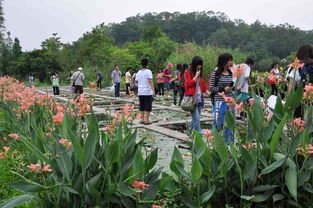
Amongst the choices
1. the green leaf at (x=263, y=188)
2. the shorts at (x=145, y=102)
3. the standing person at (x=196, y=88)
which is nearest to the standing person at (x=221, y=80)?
the standing person at (x=196, y=88)

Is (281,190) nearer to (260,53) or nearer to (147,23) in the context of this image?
(260,53)

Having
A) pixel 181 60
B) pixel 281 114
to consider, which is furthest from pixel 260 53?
pixel 281 114

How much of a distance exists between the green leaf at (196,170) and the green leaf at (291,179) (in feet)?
1.87

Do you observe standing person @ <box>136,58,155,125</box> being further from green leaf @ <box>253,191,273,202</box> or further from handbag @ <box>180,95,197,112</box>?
green leaf @ <box>253,191,273,202</box>

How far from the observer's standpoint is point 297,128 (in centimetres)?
247

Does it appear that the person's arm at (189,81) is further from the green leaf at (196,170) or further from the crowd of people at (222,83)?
the green leaf at (196,170)

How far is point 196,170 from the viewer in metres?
2.05

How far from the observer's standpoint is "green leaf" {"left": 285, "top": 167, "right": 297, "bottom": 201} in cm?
210

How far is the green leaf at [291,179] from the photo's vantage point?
210 cm

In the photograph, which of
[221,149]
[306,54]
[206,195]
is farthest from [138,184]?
[306,54]

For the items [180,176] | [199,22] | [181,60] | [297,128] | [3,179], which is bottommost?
[3,179]

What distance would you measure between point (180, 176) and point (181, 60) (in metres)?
14.6

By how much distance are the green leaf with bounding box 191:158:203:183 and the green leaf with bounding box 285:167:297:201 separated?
→ 1.87ft

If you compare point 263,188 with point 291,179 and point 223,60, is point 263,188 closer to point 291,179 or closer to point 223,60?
point 291,179
